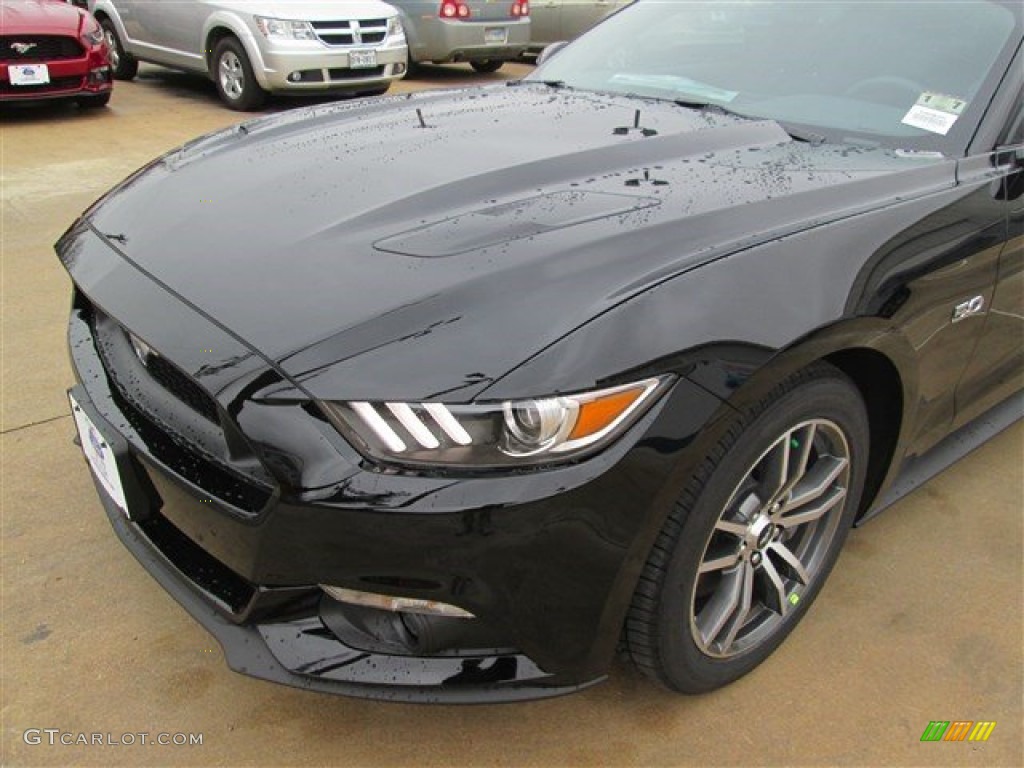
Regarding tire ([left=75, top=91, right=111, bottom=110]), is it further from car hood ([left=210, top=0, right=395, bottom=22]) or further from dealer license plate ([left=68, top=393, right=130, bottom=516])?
dealer license plate ([left=68, top=393, right=130, bottom=516])

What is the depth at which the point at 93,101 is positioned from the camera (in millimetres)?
7684

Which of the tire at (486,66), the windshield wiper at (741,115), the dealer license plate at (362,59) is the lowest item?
the tire at (486,66)

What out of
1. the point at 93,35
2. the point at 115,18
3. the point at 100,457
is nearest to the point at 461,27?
the point at 115,18

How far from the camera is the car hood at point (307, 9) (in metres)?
7.57

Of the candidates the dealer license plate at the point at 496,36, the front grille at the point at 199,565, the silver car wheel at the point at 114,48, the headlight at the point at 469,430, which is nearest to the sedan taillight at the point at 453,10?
the dealer license plate at the point at 496,36

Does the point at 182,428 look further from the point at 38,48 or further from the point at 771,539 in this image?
the point at 38,48

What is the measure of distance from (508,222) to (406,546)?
2.42ft

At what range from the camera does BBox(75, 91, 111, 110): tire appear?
7531mm

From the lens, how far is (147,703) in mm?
1906

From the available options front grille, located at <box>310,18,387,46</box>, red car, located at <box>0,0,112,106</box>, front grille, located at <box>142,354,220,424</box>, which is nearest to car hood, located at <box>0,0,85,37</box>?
red car, located at <box>0,0,112,106</box>

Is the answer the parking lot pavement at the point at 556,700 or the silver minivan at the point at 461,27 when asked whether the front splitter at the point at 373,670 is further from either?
the silver minivan at the point at 461,27

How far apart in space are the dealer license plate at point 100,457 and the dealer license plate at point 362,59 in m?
6.50

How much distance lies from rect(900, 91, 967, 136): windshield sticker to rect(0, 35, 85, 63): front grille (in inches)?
278

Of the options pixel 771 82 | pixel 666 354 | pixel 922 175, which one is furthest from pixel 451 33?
pixel 666 354
